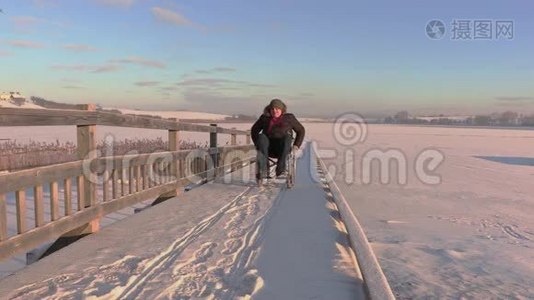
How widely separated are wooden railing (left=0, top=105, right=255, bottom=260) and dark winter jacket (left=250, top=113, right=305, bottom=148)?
148 cm

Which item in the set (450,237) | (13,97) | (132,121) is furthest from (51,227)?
(450,237)

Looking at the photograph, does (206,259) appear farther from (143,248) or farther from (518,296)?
(518,296)

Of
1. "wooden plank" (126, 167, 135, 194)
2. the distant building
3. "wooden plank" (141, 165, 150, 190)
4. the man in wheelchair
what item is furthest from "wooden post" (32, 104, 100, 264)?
the man in wheelchair

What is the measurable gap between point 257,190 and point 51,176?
5.11 metres

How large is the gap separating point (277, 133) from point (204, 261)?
511 centimetres

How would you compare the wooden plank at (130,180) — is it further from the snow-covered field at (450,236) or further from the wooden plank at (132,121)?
the snow-covered field at (450,236)

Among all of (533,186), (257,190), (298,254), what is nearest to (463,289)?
(298,254)

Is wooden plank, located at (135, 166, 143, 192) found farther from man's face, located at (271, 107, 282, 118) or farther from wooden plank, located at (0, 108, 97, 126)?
man's face, located at (271, 107, 282, 118)

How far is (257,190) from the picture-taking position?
876cm

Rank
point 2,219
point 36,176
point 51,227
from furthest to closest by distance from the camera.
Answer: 1. point 51,227
2. point 36,176
3. point 2,219

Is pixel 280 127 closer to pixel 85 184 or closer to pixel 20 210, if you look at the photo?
pixel 85 184

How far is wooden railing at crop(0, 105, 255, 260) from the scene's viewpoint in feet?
11.4

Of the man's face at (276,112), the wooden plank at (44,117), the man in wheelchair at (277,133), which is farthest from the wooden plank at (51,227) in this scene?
the man's face at (276,112)

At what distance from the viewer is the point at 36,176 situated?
12.1 feet
